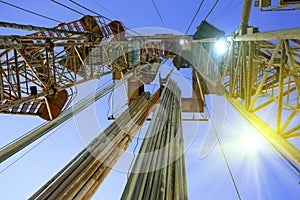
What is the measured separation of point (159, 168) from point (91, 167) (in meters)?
1.05

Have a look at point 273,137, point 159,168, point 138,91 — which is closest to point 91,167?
point 159,168

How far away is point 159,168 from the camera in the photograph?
3.36m

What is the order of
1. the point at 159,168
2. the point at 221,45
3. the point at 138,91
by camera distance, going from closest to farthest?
the point at 159,168, the point at 221,45, the point at 138,91

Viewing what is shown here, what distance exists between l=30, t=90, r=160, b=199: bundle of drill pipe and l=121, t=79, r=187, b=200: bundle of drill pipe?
75 cm

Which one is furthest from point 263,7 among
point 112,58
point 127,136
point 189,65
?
point 189,65

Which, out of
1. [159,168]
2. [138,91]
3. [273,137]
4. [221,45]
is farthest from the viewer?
[138,91]

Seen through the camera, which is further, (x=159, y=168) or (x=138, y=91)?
(x=138, y=91)

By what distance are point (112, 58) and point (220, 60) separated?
4.62m

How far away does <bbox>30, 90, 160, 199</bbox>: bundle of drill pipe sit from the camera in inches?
117

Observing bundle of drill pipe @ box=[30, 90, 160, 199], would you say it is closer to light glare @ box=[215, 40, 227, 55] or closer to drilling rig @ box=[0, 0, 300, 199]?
drilling rig @ box=[0, 0, 300, 199]

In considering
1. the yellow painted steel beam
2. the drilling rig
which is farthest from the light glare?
the yellow painted steel beam

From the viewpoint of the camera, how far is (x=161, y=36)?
1183 centimetres

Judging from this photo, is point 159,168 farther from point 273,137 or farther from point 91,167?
point 273,137

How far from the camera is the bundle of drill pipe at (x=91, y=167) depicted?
2.98 metres
